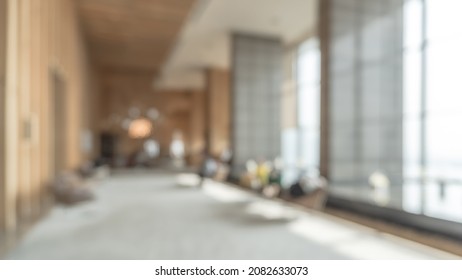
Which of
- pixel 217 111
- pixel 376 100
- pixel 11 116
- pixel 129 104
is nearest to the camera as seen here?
pixel 11 116

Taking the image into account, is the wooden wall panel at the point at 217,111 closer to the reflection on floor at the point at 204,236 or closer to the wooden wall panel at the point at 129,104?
the wooden wall panel at the point at 129,104

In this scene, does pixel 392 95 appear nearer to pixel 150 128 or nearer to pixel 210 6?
pixel 210 6

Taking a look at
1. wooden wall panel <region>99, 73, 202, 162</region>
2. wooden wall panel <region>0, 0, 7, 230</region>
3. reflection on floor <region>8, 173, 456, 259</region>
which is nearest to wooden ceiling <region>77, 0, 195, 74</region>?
wooden wall panel <region>99, 73, 202, 162</region>

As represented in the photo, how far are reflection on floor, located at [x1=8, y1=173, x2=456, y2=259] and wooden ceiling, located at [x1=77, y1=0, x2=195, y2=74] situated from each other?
19.1 ft

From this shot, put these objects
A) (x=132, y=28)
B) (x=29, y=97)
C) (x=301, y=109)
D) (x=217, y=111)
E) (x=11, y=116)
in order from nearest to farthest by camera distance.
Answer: (x=11, y=116) < (x=29, y=97) < (x=132, y=28) < (x=301, y=109) < (x=217, y=111)

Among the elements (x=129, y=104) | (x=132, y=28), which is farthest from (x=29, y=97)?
(x=129, y=104)

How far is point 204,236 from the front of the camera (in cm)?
352

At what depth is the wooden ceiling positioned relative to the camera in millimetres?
8367

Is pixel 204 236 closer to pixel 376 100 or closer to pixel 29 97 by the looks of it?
pixel 29 97

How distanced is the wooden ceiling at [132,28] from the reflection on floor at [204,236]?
5.82 metres

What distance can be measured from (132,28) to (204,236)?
8.74 meters

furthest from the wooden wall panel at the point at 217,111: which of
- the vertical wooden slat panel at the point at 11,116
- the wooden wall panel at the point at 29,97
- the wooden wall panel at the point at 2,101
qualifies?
the wooden wall panel at the point at 2,101
